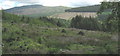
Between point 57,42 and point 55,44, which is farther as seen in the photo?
point 57,42

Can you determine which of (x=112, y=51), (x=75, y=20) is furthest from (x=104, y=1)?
(x=75, y=20)

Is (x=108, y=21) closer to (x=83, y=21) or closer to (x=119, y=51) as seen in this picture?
(x=119, y=51)

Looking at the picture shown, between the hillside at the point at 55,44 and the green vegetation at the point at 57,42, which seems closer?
the hillside at the point at 55,44

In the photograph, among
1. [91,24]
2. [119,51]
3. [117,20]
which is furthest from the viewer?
[91,24]

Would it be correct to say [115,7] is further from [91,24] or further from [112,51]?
[91,24]

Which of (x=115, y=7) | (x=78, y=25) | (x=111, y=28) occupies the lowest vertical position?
(x=78, y=25)

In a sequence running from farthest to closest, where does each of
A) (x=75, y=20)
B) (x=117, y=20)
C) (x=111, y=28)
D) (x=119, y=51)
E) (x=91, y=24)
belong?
1. (x=75, y=20)
2. (x=91, y=24)
3. (x=111, y=28)
4. (x=117, y=20)
5. (x=119, y=51)

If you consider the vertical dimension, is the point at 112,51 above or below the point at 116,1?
below

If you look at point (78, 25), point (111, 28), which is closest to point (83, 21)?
point (78, 25)

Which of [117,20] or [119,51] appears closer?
[119,51]

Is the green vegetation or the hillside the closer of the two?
the hillside
